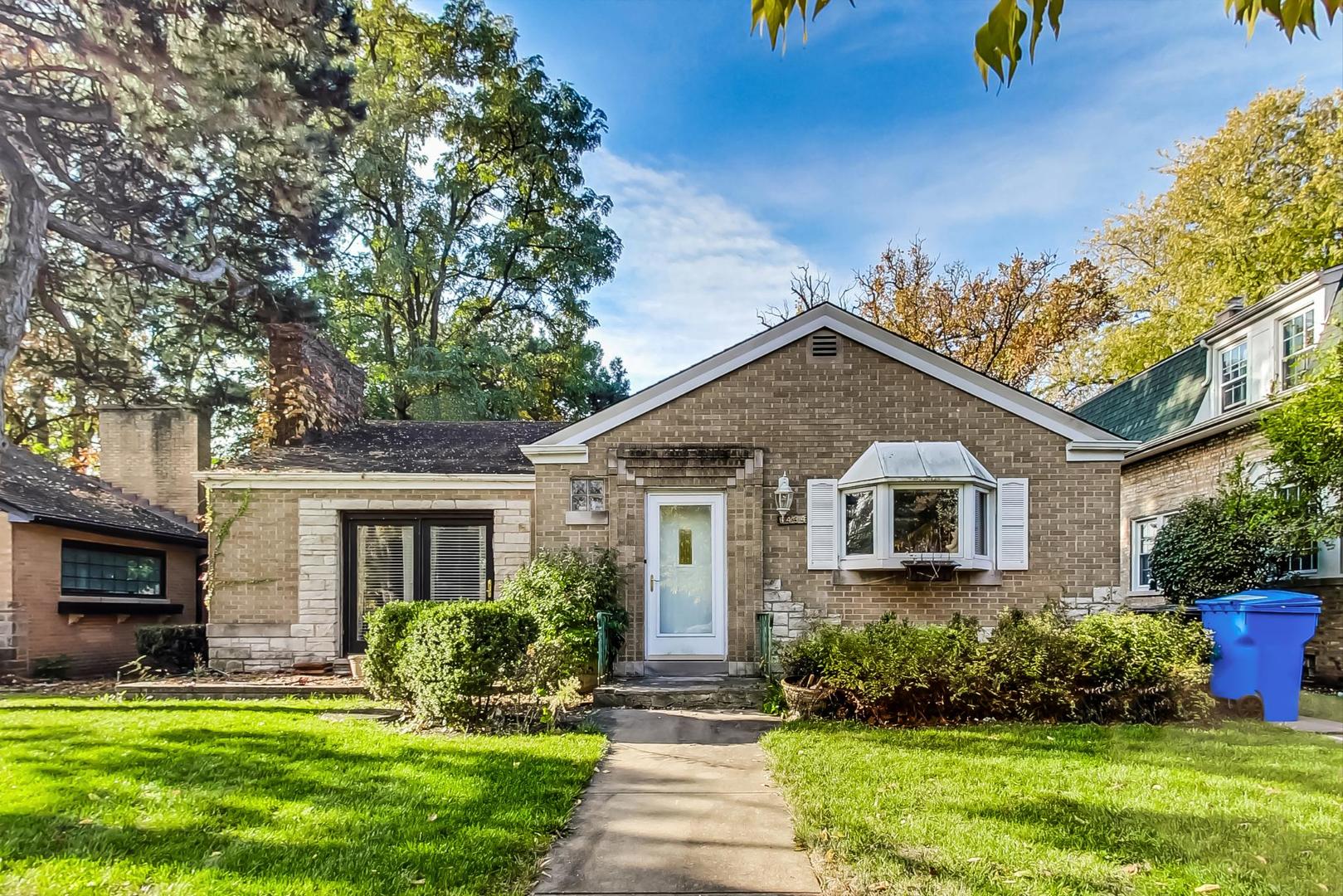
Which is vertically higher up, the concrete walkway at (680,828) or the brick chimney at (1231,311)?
the brick chimney at (1231,311)

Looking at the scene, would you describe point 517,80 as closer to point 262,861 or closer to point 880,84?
point 880,84

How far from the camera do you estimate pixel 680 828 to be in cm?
432

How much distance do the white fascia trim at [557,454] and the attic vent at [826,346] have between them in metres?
3.53

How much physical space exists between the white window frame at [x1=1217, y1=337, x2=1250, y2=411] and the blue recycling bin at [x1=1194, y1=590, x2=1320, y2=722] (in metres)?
6.06

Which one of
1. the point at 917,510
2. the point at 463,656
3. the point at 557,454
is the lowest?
the point at 463,656

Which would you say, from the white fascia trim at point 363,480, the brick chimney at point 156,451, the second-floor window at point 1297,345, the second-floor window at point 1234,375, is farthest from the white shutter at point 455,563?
the second-floor window at point 1234,375

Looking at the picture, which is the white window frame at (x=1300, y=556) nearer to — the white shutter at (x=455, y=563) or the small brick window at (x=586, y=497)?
the small brick window at (x=586, y=497)

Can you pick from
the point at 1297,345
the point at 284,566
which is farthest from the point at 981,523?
the point at 284,566

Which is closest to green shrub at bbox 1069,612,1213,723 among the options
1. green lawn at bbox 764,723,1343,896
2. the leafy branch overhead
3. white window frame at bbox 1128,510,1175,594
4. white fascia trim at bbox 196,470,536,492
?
green lawn at bbox 764,723,1343,896

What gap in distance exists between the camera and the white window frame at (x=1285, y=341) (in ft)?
34.9

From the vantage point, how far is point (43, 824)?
401 cm

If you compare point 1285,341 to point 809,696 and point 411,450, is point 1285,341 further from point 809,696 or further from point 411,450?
point 411,450

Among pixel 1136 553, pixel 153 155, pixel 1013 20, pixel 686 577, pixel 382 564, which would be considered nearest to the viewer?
pixel 1013 20

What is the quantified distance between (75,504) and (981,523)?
46.4 feet
